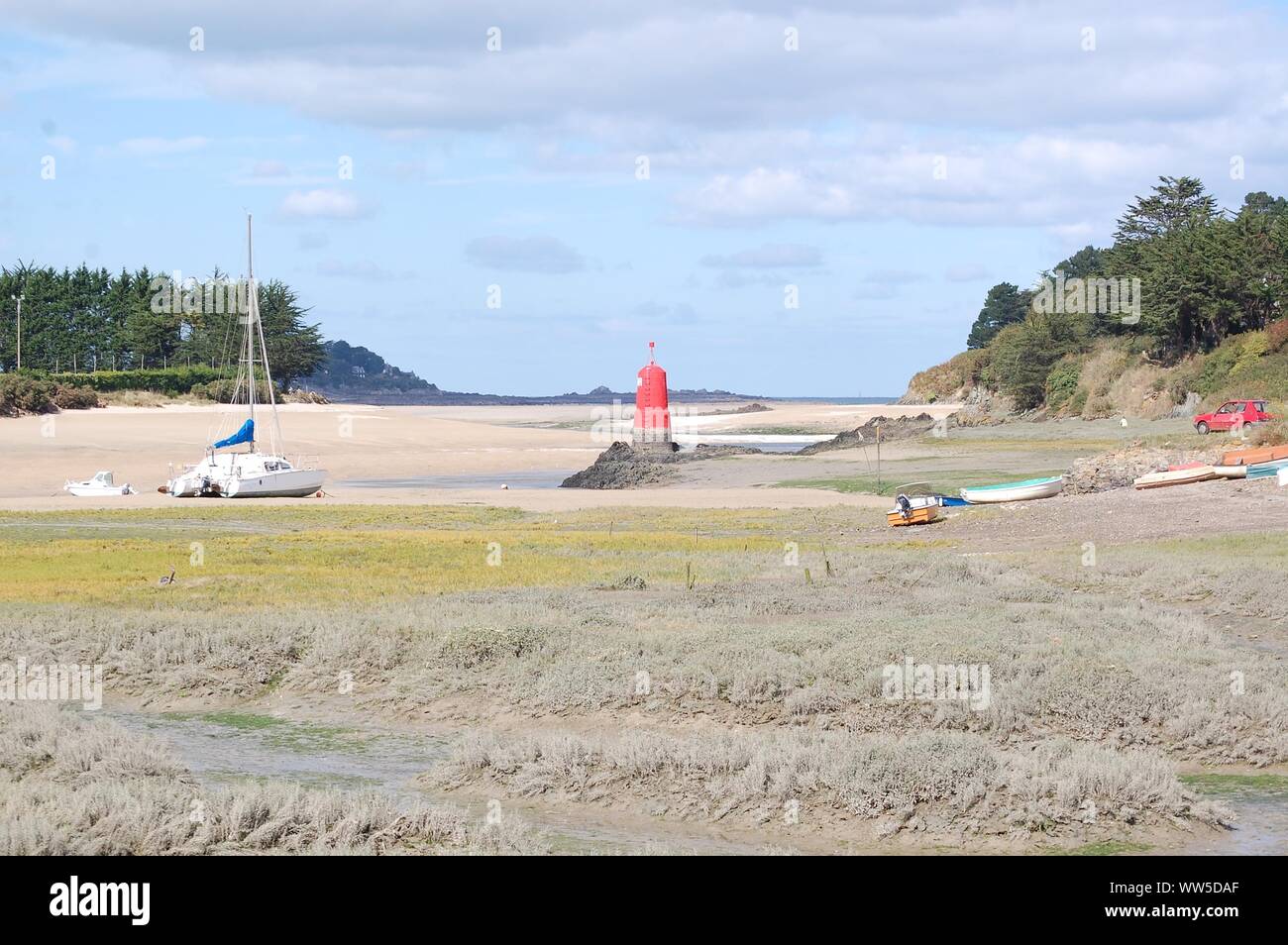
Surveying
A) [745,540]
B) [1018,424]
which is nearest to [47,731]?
[745,540]

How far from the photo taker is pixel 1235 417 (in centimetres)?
5106

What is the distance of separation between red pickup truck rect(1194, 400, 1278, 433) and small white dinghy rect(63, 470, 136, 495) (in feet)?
128

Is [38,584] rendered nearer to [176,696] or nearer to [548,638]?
[176,696]

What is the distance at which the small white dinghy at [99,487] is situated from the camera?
162 feet

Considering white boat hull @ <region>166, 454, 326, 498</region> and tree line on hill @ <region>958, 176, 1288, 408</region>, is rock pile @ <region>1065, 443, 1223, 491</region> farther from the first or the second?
tree line on hill @ <region>958, 176, 1288, 408</region>

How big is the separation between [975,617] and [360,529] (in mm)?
21138

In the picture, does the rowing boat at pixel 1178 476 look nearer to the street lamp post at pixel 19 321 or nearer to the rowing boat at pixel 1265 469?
the rowing boat at pixel 1265 469

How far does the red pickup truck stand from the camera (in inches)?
1997

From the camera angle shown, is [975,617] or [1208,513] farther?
[1208,513]

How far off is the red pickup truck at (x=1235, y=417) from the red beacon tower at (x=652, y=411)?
22.7m

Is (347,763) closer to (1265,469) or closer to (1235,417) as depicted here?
(1265,469)

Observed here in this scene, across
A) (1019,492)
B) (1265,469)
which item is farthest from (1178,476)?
(1019,492)
